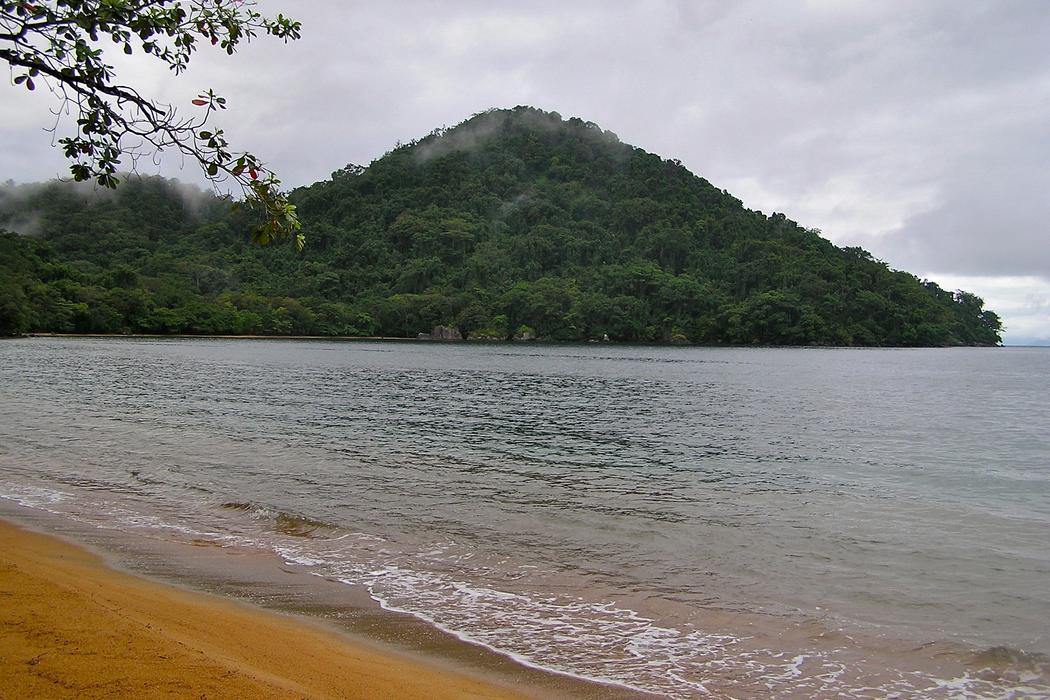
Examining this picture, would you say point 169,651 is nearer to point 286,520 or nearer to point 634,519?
point 286,520

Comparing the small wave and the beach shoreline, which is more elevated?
the beach shoreline

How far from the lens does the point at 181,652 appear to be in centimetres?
613

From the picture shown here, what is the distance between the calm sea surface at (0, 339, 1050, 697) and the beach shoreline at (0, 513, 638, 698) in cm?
126

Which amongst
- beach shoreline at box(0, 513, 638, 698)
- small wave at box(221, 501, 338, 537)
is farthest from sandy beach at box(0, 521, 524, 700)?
small wave at box(221, 501, 338, 537)

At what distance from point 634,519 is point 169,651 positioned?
1006cm

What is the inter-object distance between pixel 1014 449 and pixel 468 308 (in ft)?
529

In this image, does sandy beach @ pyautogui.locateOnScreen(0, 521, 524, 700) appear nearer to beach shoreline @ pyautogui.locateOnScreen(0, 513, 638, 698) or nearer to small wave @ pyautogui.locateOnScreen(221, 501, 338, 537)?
beach shoreline @ pyautogui.locateOnScreen(0, 513, 638, 698)

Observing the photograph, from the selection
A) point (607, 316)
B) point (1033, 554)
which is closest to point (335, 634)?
point (1033, 554)

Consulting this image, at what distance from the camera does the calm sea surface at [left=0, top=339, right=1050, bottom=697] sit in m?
8.42

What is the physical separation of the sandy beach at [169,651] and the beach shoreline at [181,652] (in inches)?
0.5

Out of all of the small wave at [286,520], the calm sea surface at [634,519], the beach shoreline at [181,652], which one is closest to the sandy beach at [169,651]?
the beach shoreline at [181,652]

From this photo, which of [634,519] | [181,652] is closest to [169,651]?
[181,652]

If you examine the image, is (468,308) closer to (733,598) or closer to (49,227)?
(49,227)

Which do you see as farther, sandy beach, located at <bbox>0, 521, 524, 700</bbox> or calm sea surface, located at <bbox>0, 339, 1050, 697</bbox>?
calm sea surface, located at <bbox>0, 339, 1050, 697</bbox>
